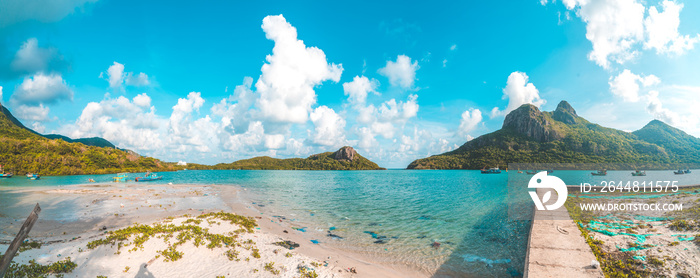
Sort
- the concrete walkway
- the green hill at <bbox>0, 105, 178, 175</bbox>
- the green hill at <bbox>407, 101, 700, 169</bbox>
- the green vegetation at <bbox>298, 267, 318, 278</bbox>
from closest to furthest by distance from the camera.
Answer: the concrete walkway
the green vegetation at <bbox>298, 267, 318, 278</bbox>
the green hill at <bbox>0, 105, 178, 175</bbox>
the green hill at <bbox>407, 101, 700, 169</bbox>

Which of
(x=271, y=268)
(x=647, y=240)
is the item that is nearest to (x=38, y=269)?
(x=271, y=268)

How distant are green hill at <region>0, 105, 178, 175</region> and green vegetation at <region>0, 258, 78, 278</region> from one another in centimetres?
13557

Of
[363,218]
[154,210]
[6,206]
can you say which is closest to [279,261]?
[363,218]

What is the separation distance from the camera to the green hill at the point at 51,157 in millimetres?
90125

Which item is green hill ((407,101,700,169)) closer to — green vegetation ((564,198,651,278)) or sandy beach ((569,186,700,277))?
sandy beach ((569,186,700,277))

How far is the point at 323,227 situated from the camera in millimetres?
19656

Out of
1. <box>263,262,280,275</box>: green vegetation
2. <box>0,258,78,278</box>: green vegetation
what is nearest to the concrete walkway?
<box>263,262,280,275</box>: green vegetation

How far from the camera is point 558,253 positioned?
10.0 meters

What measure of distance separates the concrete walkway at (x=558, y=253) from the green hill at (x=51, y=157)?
5928 inches

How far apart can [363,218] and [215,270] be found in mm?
15212

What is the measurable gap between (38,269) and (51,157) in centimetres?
14369

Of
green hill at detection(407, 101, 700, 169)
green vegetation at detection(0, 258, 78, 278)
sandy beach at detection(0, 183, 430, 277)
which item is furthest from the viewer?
green hill at detection(407, 101, 700, 169)

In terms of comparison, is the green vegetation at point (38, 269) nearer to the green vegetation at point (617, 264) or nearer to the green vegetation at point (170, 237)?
the green vegetation at point (170, 237)

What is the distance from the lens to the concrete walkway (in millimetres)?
8383
